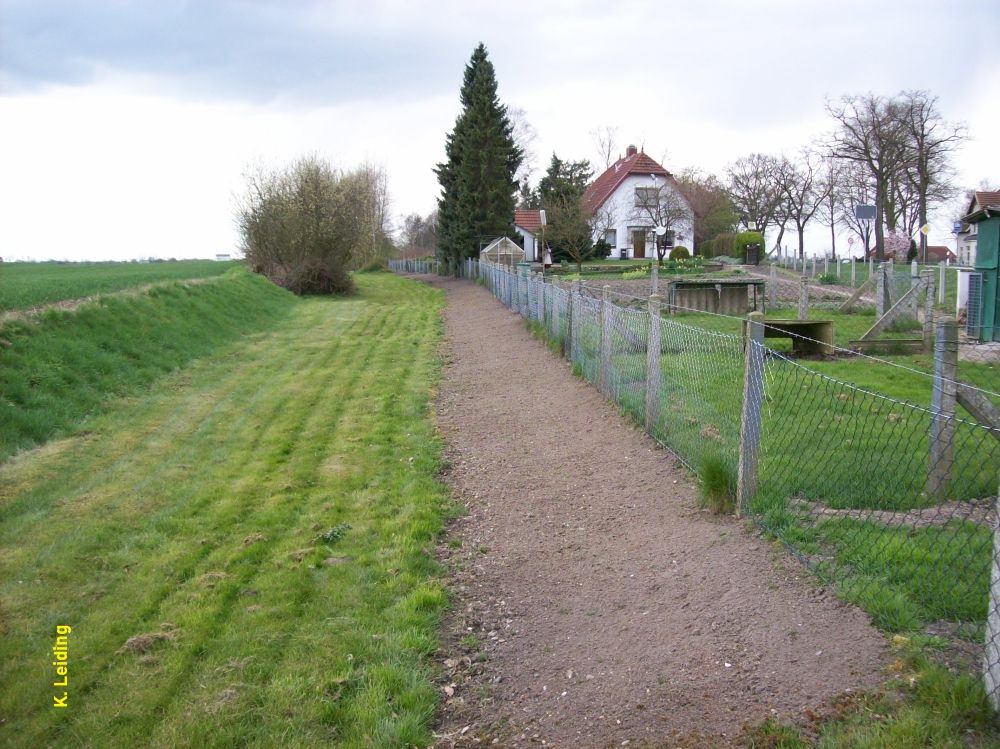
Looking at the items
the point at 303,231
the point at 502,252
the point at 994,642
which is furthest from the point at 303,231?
the point at 994,642

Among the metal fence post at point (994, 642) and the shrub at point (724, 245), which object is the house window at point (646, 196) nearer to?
the shrub at point (724, 245)

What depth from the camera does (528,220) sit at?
54594 mm

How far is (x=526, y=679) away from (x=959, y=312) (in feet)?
51.0

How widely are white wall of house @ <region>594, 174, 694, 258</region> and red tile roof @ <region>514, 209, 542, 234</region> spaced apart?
13.8ft

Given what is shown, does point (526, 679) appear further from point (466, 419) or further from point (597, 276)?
point (597, 276)

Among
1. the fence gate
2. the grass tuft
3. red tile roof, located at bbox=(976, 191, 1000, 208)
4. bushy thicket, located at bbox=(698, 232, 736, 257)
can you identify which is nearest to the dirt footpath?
the grass tuft

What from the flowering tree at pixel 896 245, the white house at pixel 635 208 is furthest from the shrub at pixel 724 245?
the flowering tree at pixel 896 245

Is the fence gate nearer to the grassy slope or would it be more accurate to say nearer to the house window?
the grassy slope

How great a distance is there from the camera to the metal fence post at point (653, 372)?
7.61 metres

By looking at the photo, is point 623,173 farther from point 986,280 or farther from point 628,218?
point 986,280

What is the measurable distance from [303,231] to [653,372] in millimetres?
28560

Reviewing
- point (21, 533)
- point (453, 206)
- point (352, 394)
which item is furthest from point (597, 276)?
point (21, 533)

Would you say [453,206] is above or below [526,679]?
above

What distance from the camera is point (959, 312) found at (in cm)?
1647
